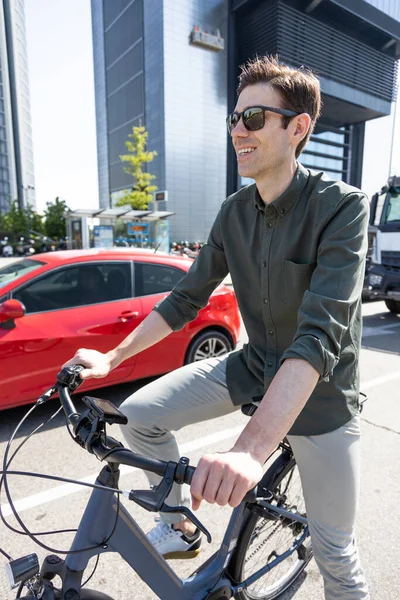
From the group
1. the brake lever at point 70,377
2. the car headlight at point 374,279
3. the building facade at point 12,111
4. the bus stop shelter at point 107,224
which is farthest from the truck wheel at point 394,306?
the building facade at point 12,111

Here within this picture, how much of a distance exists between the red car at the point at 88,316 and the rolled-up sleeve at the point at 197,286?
217 cm

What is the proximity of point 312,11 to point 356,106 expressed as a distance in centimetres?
864

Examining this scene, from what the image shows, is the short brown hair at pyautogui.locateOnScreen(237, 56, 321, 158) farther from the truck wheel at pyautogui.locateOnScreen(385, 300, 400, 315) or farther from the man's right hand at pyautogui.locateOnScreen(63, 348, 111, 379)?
the truck wheel at pyautogui.locateOnScreen(385, 300, 400, 315)

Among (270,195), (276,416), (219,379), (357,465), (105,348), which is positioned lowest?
(105,348)

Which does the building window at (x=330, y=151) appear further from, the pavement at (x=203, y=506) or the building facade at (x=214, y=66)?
the pavement at (x=203, y=506)

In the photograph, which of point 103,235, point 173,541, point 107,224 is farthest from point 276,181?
point 107,224

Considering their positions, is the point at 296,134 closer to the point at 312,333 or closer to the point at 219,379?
the point at 312,333

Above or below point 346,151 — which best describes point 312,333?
below

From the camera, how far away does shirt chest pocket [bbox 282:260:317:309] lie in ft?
4.81

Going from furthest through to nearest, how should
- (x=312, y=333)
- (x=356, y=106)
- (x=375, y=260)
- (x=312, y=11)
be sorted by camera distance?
(x=356, y=106), (x=312, y=11), (x=375, y=260), (x=312, y=333)

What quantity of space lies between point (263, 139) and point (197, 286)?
0.73 metres

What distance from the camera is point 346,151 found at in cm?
4047

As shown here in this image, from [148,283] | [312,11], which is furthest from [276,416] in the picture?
[312,11]

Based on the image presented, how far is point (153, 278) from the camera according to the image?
15.2 ft
